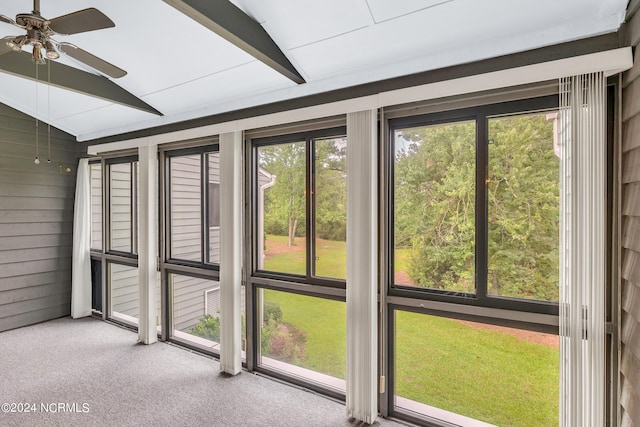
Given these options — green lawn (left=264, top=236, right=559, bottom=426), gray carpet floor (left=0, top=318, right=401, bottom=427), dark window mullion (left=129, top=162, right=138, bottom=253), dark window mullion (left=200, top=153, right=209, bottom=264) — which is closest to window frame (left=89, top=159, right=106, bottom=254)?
dark window mullion (left=129, top=162, right=138, bottom=253)

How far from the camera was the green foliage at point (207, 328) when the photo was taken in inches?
148

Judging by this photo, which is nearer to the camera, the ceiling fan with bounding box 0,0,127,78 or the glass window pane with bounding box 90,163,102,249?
the ceiling fan with bounding box 0,0,127,78

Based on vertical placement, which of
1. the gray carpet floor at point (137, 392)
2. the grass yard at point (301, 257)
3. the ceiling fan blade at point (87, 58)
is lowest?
the gray carpet floor at point (137, 392)

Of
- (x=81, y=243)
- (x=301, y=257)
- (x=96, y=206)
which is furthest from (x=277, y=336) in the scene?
(x=96, y=206)

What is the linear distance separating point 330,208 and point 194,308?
2.36 meters

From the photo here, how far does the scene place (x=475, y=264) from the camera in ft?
7.11

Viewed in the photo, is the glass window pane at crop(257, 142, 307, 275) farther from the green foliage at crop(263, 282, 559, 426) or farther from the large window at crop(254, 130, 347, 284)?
the green foliage at crop(263, 282, 559, 426)

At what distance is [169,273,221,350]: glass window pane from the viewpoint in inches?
151

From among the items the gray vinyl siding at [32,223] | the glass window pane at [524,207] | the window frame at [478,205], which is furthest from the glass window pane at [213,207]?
the glass window pane at [524,207]

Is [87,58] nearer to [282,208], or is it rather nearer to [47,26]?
[47,26]

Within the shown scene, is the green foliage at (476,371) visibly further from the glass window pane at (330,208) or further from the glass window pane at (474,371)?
the glass window pane at (330,208)

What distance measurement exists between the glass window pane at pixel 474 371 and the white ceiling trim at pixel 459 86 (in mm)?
1517

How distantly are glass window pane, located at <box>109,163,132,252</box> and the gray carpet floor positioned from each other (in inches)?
53.6

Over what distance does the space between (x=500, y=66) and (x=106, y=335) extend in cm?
473
